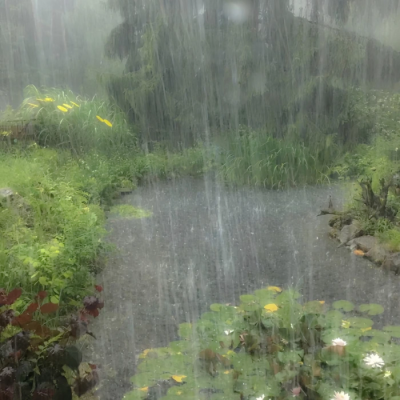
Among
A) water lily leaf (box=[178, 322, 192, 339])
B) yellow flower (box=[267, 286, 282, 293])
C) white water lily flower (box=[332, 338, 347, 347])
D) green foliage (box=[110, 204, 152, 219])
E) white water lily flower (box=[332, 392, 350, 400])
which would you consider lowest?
green foliage (box=[110, 204, 152, 219])

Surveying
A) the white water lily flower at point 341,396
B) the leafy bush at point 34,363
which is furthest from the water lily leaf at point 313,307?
the leafy bush at point 34,363

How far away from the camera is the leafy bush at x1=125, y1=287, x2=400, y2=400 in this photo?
5.59 feet

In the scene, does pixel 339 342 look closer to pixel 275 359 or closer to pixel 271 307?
pixel 275 359

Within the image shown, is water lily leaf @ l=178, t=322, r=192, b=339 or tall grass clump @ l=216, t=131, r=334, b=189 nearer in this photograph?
water lily leaf @ l=178, t=322, r=192, b=339

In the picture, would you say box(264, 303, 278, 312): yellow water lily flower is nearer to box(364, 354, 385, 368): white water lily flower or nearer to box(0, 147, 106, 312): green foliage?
box(364, 354, 385, 368): white water lily flower

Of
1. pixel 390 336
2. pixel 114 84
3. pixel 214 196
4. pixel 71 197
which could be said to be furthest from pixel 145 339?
pixel 114 84

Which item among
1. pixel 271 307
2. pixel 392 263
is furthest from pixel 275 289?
pixel 392 263

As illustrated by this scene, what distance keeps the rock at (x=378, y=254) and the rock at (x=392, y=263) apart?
0.12 feet

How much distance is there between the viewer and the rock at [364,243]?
358 cm

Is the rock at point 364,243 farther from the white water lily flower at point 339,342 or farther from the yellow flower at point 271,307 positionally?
the white water lily flower at point 339,342

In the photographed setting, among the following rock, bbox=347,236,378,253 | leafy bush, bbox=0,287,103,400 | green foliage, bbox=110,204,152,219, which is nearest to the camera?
leafy bush, bbox=0,287,103,400

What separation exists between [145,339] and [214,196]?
344 centimetres

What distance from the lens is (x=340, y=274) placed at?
327cm

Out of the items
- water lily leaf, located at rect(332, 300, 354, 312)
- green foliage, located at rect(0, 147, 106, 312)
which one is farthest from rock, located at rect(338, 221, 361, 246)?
green foliage, located at rect(0, 147, 106, 312)
